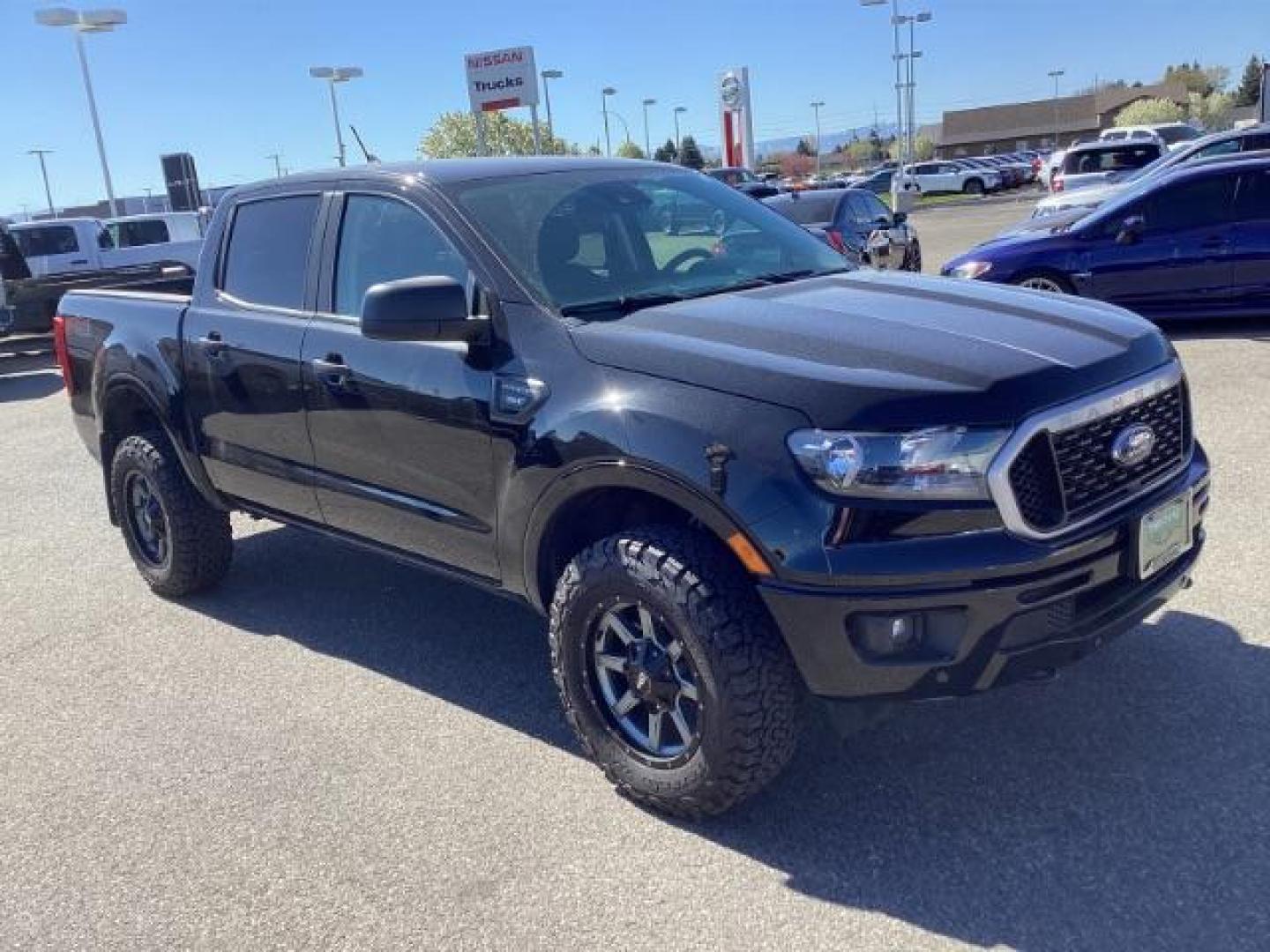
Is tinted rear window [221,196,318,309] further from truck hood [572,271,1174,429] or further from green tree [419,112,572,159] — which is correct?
green tree [419,112,572,159]

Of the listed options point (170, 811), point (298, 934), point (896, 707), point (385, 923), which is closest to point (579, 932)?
point (385, 923)

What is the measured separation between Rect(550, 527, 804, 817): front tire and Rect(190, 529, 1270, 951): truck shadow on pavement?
230 millimetres

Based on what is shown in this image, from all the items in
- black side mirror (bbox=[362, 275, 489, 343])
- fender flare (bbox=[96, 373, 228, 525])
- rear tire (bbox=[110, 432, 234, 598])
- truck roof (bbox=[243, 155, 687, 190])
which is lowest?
rear tire (bbox=[110, 432, 234, 598])

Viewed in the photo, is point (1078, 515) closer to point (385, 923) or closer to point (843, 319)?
point (843, 319)

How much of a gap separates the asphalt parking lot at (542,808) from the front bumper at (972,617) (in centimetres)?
52

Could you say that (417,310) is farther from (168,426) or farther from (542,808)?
(168,426)

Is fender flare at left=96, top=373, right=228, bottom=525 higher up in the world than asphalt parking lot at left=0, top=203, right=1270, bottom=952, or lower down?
higher up

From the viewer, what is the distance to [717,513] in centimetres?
295

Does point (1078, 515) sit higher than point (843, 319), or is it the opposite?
point (843, 319)

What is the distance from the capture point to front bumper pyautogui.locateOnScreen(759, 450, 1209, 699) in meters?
2.75

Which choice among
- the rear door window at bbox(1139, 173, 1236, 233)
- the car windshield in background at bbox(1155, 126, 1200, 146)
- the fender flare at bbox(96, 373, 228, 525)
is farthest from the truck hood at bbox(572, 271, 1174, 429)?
the car windshield in background at bbox(1155, 126, 1200, 146)

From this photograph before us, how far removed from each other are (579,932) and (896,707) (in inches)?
49.3

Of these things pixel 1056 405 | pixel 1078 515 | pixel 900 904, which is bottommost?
pixel 900 904

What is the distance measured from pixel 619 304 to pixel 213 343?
1.98 meters
